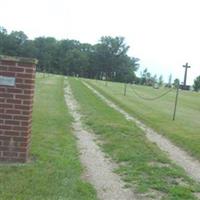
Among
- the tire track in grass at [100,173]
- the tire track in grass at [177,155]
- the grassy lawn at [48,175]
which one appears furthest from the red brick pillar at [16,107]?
the tire track in grass at [177,155]

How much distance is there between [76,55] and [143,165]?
106590 millimetres

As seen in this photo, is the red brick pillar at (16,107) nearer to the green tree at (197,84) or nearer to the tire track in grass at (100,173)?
the tire track in grass at (100,173)

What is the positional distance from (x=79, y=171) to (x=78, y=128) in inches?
213

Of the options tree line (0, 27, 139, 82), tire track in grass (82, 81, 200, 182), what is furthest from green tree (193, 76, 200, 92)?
tire track in grass (82, 81, 200, 182)

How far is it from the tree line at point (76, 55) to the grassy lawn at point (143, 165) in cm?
9671

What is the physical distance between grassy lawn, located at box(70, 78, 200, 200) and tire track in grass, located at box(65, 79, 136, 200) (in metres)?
0.18

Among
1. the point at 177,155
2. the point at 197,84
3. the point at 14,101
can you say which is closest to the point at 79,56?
the point at 197,84

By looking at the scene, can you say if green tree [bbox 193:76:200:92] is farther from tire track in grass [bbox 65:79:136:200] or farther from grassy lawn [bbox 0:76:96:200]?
grassy lawn [bbox 0:76:96:200]

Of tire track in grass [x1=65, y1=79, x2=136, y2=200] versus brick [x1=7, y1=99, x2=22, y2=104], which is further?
brick [x1=7, y1=99, x2=22, y2=104]

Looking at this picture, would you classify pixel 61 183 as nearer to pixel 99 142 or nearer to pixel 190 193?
pixel 190 193

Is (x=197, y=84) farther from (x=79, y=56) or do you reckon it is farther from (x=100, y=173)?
(x=100, y=173)

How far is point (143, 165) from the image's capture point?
26.5 feet

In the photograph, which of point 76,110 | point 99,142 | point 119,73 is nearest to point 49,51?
point 119,73

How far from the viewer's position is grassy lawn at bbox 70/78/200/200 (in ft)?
21.7
